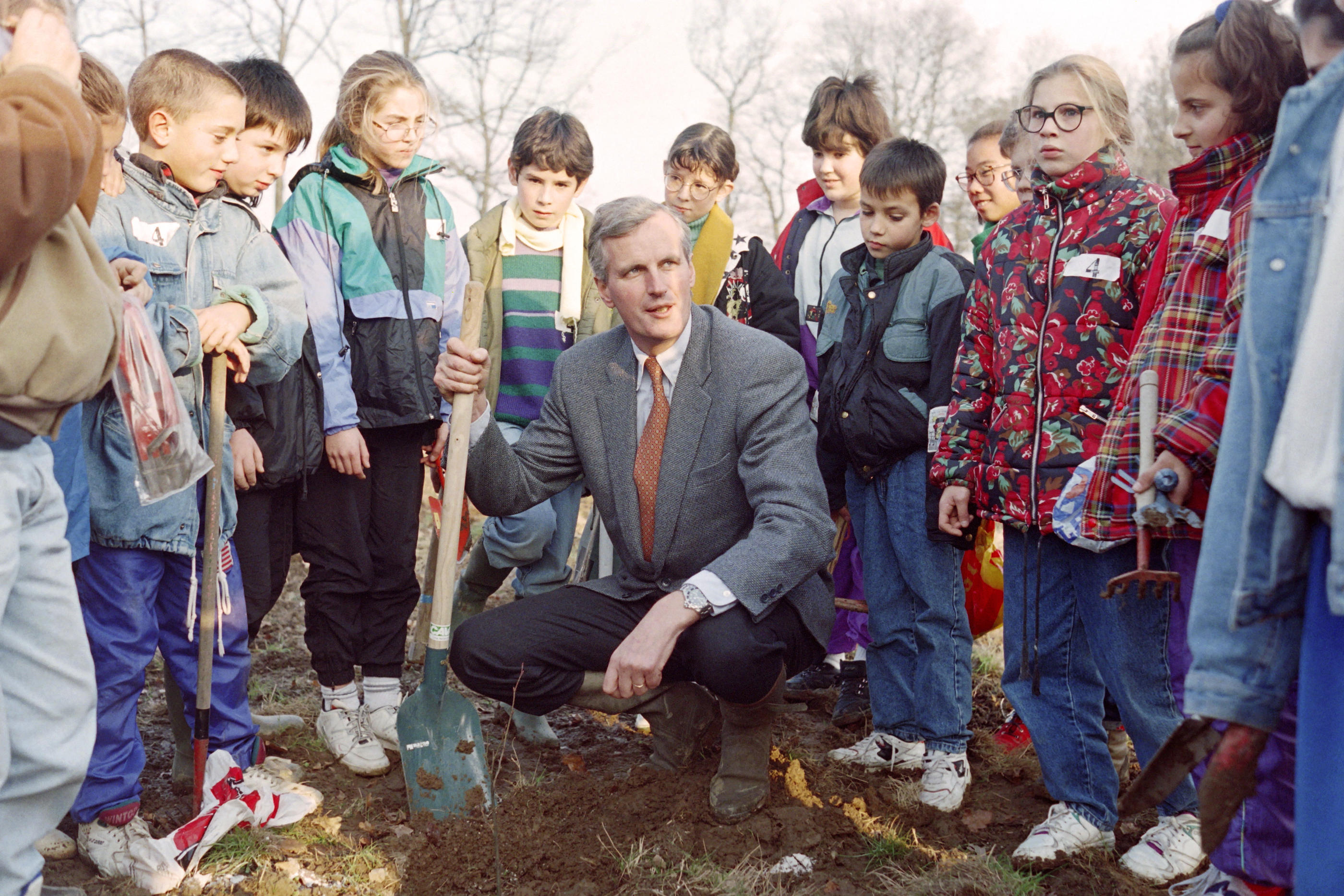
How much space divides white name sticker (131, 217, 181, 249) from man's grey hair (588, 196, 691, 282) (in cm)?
118

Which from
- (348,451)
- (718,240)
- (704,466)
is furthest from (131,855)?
(718,240)

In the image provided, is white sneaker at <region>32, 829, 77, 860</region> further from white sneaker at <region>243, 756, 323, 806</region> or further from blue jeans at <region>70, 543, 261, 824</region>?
white sneaker at <region>243, 756, 323, 806</region>

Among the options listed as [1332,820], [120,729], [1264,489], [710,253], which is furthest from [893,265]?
[120,729]

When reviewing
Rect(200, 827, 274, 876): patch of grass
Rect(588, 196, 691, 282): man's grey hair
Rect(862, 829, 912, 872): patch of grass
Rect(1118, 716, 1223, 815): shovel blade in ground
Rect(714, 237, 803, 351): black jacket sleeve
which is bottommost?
Rect(200, 827, 274, 876): patch of grass

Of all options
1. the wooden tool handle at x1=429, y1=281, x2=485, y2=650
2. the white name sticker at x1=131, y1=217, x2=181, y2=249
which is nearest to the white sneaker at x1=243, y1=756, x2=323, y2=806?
the wooden tool handle at x1=429, y1=281, x2=485, y2=650

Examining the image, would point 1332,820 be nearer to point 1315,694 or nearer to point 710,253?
point 1315,694

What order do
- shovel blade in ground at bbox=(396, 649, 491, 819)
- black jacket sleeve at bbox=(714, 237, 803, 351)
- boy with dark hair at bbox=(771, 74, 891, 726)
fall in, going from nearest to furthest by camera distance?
shovel blade in ground at bbox=(396, 649, 491, 819) → black jacket sleeve at bbox=(714, 237, 803, 351) → boy with dark hair at bbox=(771, 74, 891, 726)

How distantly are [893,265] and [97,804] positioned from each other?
2.77m

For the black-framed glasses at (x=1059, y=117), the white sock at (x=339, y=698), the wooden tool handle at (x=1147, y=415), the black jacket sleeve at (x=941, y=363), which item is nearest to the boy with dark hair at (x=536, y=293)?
the white sock at (x=339, y=698)

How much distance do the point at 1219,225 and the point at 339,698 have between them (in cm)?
294

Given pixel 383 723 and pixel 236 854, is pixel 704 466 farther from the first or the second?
pixel 236 854

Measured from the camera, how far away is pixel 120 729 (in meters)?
2.76

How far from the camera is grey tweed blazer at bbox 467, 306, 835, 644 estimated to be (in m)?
2.99

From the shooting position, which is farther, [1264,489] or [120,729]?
[120,729]
